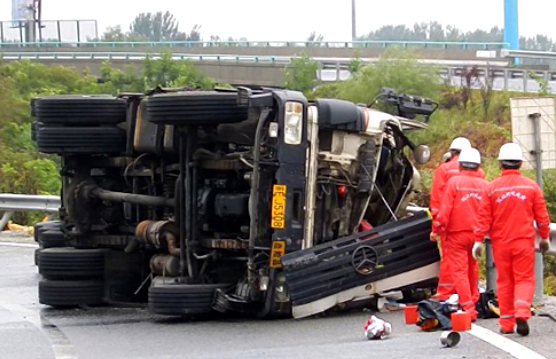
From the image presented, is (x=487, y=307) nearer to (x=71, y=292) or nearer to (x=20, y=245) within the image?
(x=71, y=292)

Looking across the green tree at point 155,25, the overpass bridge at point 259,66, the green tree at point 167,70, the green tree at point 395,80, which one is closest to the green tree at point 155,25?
the green tree at point 155,25

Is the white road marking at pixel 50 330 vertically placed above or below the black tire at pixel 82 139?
below

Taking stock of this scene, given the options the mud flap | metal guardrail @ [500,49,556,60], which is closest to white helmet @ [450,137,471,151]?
the mud flap

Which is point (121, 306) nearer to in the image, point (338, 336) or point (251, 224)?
point (251, 224)

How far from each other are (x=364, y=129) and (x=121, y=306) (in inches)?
122

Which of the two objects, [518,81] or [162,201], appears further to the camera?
[518,81]

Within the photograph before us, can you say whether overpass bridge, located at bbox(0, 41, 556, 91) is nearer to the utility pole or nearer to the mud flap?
the utility pole

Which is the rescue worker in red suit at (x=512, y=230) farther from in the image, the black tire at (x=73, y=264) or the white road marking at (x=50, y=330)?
the black tire at (x=73, y=264)

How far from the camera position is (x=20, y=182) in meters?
25.9

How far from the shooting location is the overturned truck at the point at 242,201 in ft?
35.3

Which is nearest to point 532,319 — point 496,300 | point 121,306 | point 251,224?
point 496,300

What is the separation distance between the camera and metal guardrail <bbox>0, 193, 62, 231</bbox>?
19609mm

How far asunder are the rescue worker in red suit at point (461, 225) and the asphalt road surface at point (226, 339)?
0.52 meters

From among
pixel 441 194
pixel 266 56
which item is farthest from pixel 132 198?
pixel 266 56
